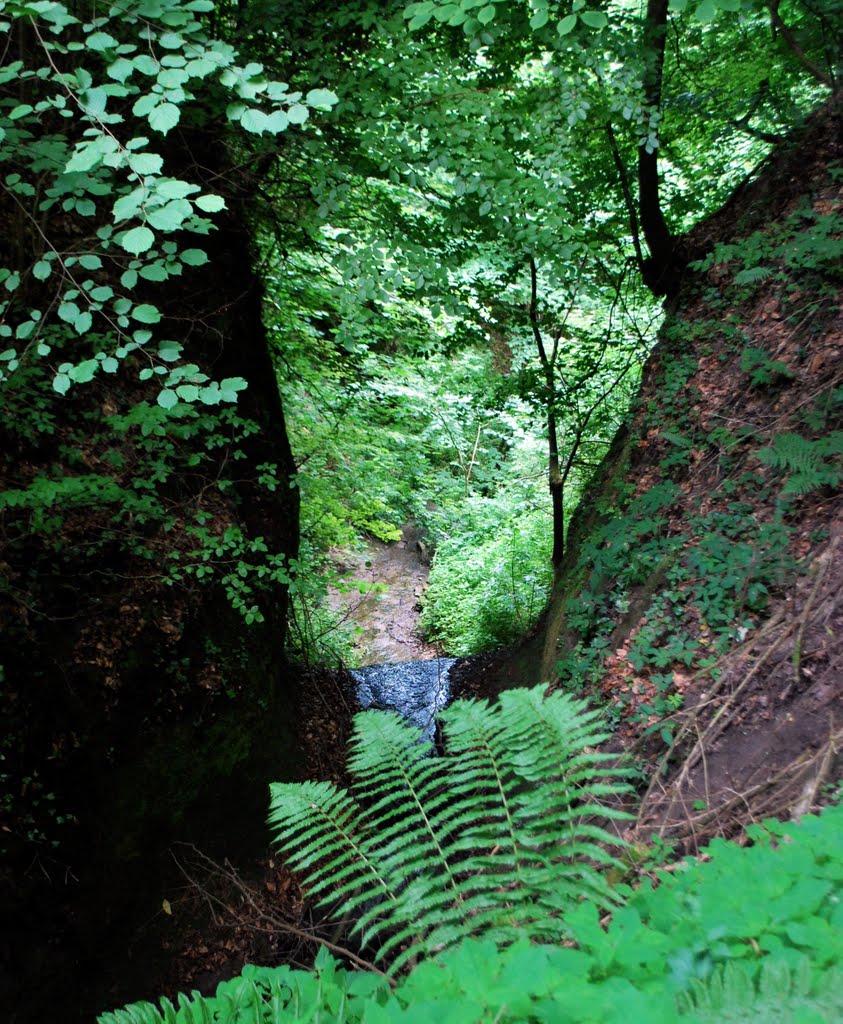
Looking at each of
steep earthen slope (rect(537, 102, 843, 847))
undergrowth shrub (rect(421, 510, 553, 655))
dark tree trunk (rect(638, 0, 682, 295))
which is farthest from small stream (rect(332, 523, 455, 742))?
dark tree trunk (rect(638, 0, 682, 295))

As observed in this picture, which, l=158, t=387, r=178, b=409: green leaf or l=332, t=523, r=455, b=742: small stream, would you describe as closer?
l=158, t=387, r=178, b=409: green leaf

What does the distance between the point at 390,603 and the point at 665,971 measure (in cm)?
1280

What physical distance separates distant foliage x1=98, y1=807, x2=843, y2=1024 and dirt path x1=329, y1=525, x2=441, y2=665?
859 centimetres

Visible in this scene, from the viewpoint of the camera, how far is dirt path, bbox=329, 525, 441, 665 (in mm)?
11836

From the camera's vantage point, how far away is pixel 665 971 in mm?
1081

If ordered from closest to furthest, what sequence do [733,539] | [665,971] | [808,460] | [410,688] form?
[665,971]
[808,460]
[733,539]
[410,688]

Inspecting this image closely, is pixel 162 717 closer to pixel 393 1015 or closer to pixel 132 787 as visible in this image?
pixel 132 787

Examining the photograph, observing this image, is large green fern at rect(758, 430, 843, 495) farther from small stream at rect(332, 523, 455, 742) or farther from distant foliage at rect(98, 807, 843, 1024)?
small stream at rect(332, 523, 455, 742)

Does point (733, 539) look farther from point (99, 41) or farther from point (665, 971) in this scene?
point (99, 41)

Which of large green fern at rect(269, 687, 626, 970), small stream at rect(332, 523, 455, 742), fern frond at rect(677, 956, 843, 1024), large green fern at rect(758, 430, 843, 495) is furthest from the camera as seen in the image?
small stream at rect(332, 523, 455, 742)

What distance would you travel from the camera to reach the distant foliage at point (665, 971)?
3.03ft

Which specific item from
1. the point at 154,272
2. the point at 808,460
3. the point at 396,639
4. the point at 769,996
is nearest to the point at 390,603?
the point at 396,639

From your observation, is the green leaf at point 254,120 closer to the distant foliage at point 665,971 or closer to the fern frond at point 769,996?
the distant foliage at point 665,971

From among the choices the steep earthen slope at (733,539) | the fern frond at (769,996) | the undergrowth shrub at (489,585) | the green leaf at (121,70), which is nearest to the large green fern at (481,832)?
the fern frond at (769,996)
